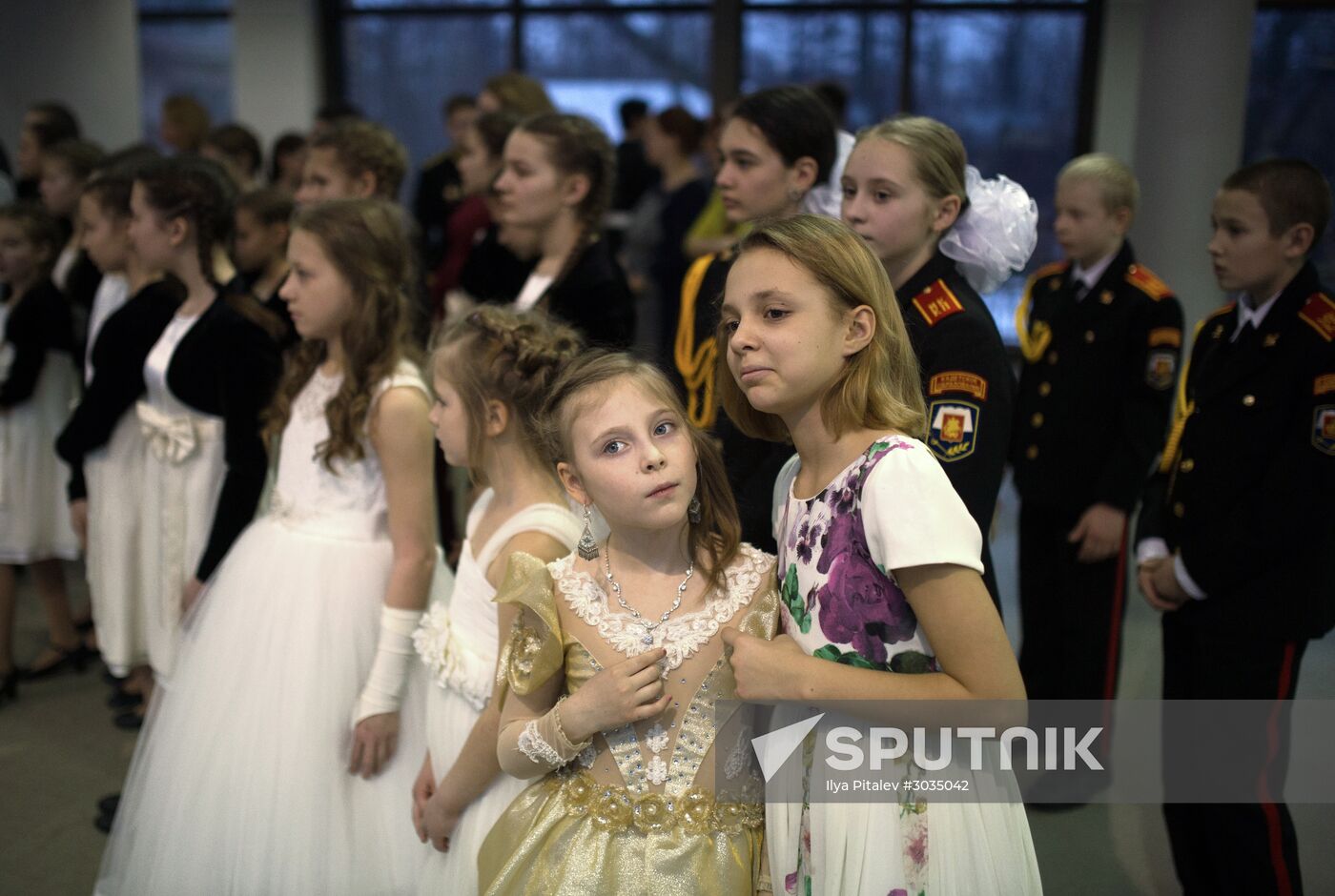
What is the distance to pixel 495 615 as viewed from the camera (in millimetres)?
1976

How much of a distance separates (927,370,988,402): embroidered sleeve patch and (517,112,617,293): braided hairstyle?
1.46m

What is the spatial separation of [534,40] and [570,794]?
844 cm

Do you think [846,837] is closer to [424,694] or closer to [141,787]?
[424,694]

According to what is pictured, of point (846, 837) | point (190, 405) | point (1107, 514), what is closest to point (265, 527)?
point (190, 405)

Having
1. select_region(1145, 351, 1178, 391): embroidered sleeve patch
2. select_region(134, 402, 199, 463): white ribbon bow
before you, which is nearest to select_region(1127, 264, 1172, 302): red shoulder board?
select_region(1145, 351, 1178, 391): embroidered sleeve patch

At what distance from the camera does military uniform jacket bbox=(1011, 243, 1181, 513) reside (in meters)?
3.02

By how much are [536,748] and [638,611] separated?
0.23 metres

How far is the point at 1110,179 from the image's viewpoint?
312cm

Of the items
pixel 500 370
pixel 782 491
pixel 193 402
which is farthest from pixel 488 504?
pixel 193 402

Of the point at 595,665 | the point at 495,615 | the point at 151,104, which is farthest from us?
the point at 151,104

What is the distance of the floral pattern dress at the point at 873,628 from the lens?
140 cm

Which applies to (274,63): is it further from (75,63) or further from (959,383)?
(959,383)

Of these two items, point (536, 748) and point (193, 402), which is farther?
point (193, 402)

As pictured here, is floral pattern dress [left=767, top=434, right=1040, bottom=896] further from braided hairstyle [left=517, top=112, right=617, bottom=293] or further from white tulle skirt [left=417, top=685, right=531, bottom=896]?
braided hairstyle [left=517, top=112, right=617, bottom=293]
